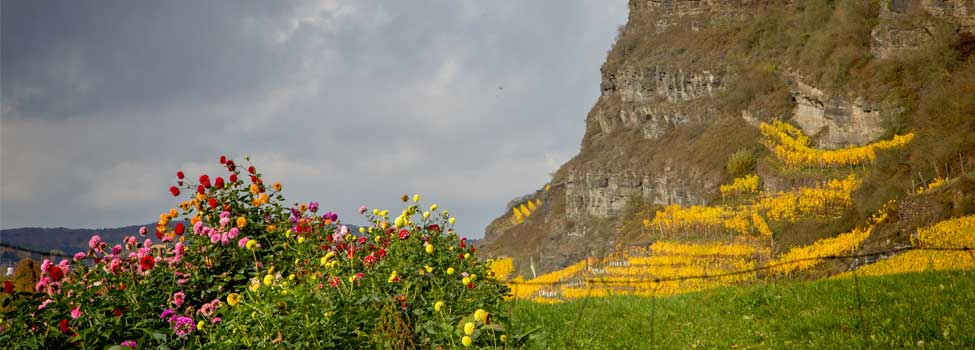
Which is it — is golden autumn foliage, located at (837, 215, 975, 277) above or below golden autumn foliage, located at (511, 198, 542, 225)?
below

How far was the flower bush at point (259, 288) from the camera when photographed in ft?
14.9

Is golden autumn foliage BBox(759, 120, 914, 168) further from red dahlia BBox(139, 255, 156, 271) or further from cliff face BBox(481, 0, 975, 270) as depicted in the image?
red dahlia BBox(139, 255, 156, 271)

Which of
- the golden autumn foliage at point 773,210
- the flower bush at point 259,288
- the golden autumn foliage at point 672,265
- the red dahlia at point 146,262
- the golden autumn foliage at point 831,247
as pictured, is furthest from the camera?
the golden autumn foliage at point 773,210

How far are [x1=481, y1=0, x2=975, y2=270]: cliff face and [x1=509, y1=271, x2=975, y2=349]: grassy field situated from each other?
38.1 meters

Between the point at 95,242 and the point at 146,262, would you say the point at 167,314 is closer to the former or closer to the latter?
the point at 146,262

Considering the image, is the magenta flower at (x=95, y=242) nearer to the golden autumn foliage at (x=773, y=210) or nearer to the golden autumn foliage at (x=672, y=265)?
the golden autumn foliage at (x=672, y=265)

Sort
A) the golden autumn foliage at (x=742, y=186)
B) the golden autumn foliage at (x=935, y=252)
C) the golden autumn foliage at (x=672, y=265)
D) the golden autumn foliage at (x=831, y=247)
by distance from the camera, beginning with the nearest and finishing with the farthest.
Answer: the golden autumn foliage at (x=935, y=252)
the golden autumn foliage at (x=831, y=247)
the golden autumn foliage at (x=672, y=265)
the golden autumn foliage at (x=742, y=186)

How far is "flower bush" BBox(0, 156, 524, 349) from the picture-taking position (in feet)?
14.9

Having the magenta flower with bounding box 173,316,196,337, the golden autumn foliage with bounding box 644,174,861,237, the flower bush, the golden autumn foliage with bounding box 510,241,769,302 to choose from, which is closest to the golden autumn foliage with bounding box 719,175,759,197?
the golden autumn foliage with bounding box 644,174,861,237

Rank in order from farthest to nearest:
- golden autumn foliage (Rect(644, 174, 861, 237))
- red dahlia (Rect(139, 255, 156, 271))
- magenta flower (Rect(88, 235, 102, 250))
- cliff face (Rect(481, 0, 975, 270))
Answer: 1. cliff face (Rect(481, 0, 975, 270))
2. golden autumn foliage (Rect(644, 174, 861, 237))
3. magenta flower (Rect(88, 235, 102, 250))
4. red dahlia (Rect(139, 255, 156, 271))

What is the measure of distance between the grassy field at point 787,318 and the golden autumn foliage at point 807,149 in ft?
107

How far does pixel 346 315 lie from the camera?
15.4ft

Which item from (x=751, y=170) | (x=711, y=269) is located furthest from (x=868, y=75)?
(x=711, y=269)

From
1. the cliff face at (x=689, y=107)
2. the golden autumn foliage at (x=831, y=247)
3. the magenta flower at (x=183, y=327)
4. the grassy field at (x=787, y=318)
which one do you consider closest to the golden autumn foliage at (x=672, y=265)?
the golden autumn foliage at (x=831, y=247)
